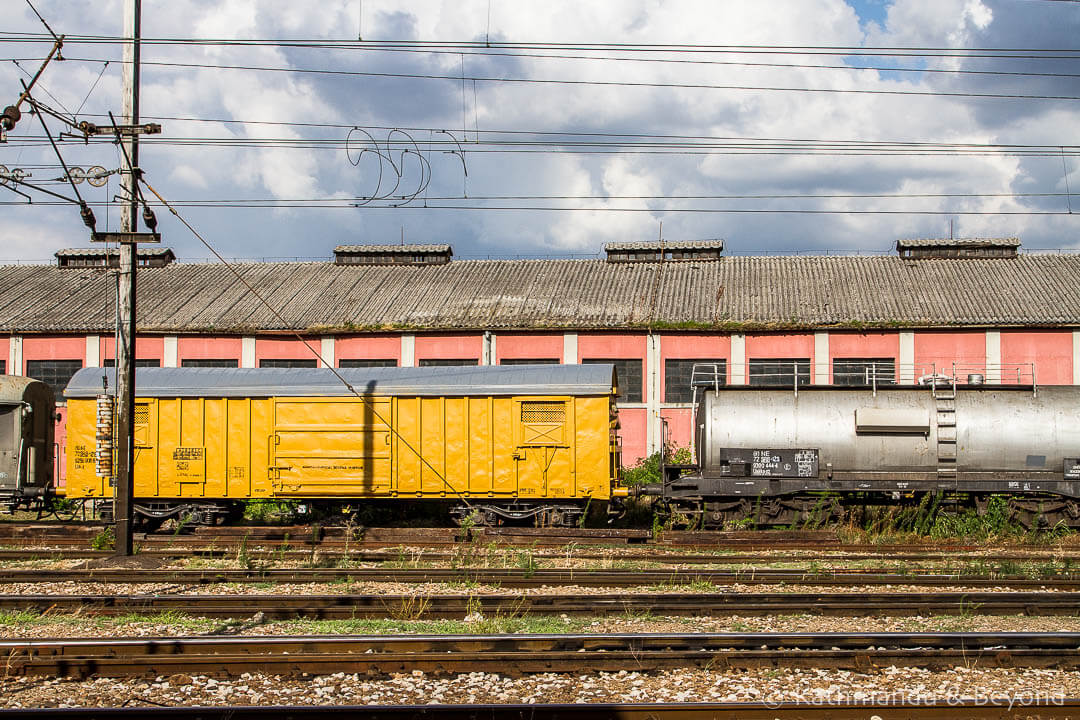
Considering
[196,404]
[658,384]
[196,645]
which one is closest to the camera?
[196,645]

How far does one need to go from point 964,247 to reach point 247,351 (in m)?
25.4

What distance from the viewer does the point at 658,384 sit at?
26703 mm

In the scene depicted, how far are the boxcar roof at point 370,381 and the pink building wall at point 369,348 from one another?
8.75 m

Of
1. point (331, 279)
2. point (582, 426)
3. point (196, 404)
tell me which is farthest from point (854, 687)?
point (331, 279)

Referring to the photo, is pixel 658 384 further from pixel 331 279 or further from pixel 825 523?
pixel 331 279

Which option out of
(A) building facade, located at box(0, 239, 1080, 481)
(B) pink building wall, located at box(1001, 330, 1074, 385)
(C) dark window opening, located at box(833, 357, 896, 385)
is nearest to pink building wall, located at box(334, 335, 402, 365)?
(A) building facade, located at box(0, 239, 1080, 481)

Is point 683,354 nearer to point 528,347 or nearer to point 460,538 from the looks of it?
point 528,347

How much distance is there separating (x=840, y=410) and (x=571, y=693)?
457 inches

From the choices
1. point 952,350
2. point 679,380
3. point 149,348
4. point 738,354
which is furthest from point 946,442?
point 149,348

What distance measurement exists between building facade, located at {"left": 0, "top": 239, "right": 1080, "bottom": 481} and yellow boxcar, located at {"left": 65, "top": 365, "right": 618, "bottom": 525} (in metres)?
5.53

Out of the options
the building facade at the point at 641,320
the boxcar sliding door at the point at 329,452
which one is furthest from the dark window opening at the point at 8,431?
the building facade at the point at 641,320

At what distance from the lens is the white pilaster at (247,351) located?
28172mm

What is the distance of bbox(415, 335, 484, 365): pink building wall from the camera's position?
89.9 feet

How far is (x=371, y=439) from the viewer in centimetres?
1806
